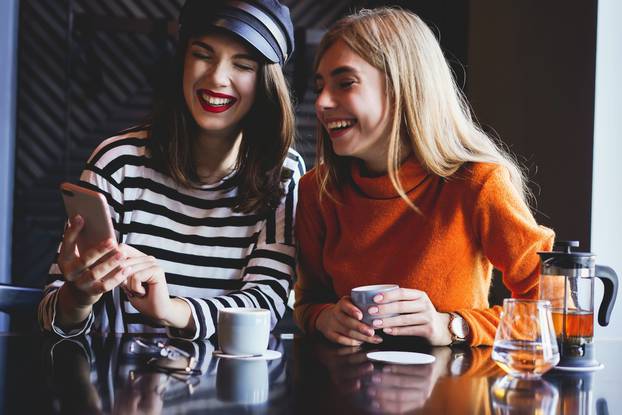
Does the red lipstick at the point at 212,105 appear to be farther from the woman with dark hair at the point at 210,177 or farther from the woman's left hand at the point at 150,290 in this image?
the woman's left hand at the point at 150,290

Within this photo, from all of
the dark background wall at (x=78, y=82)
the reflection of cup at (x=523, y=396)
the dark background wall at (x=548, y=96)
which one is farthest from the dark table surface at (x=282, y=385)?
the dark background wall at (x=78, y=82)

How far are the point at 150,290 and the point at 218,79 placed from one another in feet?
1.93

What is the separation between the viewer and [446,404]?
43.6 inches

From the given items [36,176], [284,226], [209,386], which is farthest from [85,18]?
[209,386]

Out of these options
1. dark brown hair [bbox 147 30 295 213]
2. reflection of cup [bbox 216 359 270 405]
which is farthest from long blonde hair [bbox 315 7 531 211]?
reflection of cup [bbox 216 359 270 405]

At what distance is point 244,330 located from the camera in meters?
1.40

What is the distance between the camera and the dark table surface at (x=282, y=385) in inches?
41.8

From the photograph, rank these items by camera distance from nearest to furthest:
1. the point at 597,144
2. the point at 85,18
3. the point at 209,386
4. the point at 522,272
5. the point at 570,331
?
the point at 209,386 < the point at 570,331 < the point at 522,272 < the point at 597,144 < the point at 85,18

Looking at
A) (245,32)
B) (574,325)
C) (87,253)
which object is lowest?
(574,325)

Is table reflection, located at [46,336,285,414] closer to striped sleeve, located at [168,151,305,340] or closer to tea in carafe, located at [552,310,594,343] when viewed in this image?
striped sleeve, located at [168,151,305,340]

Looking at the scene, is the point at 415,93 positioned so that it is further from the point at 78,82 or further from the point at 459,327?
the point at 78,82

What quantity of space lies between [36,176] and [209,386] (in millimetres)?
3436

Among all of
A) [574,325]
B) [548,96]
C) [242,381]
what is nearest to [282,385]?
[242,381]

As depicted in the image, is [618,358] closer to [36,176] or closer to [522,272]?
[522,272]
